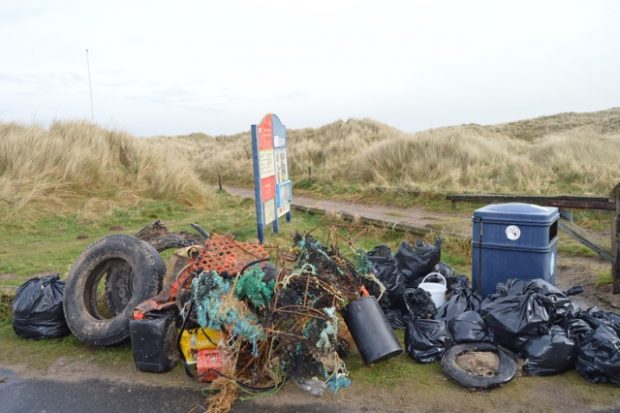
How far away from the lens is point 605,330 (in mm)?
4012

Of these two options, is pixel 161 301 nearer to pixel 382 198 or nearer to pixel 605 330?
pixel 605 330

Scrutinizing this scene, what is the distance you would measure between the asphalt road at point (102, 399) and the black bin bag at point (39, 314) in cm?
82

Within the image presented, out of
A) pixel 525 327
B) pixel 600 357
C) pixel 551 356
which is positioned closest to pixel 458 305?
pixel 525 327

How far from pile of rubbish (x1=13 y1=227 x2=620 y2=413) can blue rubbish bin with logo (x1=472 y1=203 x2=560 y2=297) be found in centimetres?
35

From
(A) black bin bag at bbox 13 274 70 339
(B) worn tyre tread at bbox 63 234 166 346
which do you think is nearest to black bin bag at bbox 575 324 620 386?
(B) worn tyre tread at bbox 63 234 166 346

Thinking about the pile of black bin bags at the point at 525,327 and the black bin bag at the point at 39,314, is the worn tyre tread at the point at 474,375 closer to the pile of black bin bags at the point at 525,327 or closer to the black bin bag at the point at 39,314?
the pile of black bin bags at the point at 525,327

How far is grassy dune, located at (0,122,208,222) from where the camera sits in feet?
40.4

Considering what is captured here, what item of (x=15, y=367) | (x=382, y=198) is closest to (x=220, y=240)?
(x=15, y=367)

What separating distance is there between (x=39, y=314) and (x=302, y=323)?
114 inches

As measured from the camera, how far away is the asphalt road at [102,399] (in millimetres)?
3762

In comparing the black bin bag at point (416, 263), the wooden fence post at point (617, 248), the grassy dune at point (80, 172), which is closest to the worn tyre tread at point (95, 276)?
the black bin bag at point (416, 263)

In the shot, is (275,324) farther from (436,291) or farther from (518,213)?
(518,213)

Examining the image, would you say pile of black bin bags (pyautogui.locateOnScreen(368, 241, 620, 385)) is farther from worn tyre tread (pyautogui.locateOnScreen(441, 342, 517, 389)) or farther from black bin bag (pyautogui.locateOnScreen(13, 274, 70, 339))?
black bin bag (pyautogui.locateOnScreen(13, 274, 70, 339))

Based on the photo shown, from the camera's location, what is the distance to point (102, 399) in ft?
13.1
